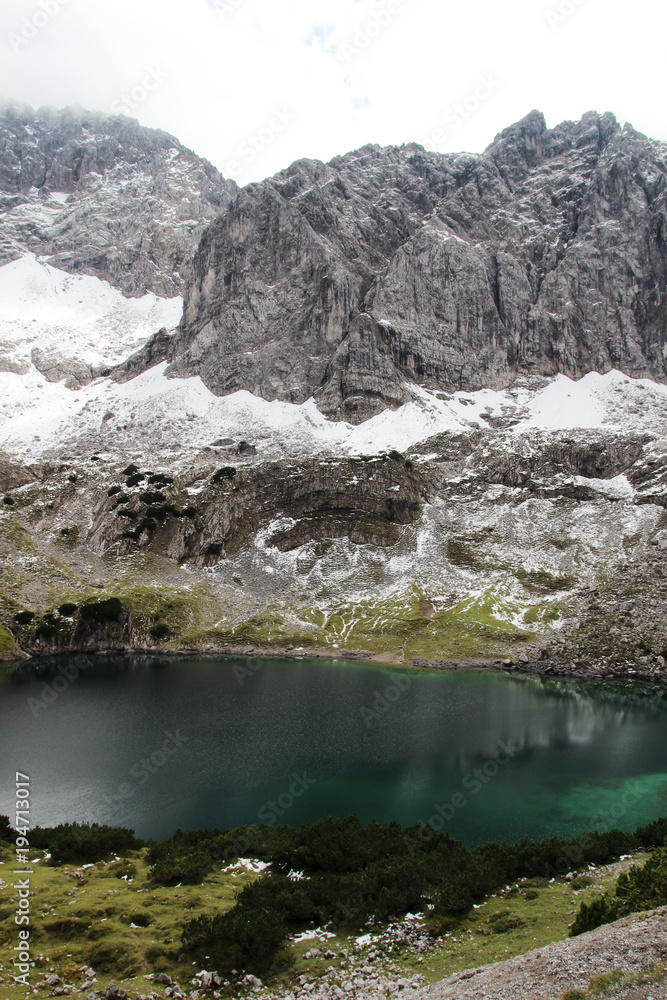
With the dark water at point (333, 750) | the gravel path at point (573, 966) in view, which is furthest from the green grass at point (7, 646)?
the gravel path at point (573, 966)

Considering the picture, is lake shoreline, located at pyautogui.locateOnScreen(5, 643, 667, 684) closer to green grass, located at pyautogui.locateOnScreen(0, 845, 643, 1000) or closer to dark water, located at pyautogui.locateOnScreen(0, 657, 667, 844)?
dark water, located at pyautogui.locateOnScreen(0, 657, 667, 844)

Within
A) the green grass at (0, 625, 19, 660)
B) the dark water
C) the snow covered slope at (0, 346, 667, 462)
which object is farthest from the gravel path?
the snow covered slope at (0, 346, 667, 462)

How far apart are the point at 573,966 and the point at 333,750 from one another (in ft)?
134

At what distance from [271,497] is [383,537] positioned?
30546mm

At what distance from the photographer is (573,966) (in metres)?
13.3

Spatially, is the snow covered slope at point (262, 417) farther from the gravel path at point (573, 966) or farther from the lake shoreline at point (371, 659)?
the gravel path at point (573, 966)

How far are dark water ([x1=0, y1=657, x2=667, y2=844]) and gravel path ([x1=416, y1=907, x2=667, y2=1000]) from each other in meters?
21.6

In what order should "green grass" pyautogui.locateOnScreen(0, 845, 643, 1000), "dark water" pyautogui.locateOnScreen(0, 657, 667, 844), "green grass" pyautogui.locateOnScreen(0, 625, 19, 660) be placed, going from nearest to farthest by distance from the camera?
"green grass" pyautogui.locateOnScreen(0, 845, 643, 1000), "dark water" pyautogui.locateOnScreen(0, 657, 667, 844), "green grass" pyautogui.locateOnScreen(0, 625, 19, 660)

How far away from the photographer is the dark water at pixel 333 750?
3953cm

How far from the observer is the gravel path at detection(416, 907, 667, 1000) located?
1254cm

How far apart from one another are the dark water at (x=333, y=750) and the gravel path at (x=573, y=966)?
21.6m

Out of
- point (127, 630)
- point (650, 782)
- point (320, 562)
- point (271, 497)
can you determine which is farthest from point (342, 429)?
point (650, 782)

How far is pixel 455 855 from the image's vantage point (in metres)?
27.5

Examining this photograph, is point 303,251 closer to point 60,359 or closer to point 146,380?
point 146,380
